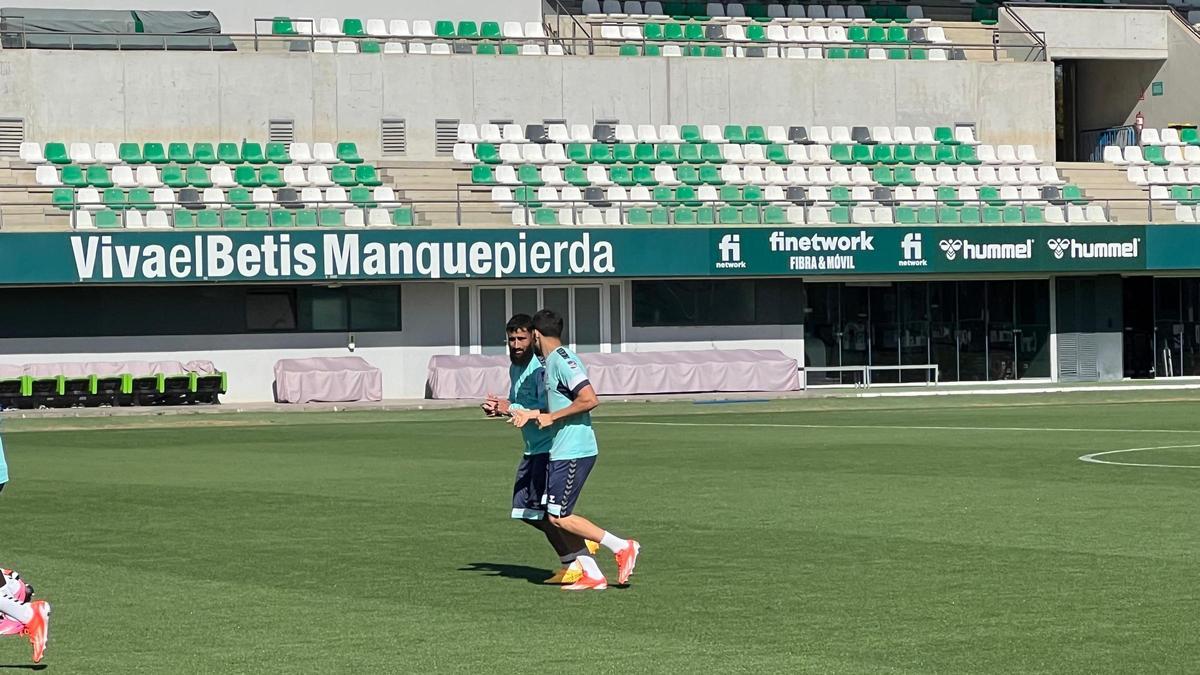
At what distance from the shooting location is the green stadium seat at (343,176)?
48.6 meters

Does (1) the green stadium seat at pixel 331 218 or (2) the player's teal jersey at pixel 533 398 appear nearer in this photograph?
(2) the player's teal jersey at pixel 533 398

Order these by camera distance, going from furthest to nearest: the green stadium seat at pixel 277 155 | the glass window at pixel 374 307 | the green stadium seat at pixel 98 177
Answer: the green stadium seat at pixel 277 155
the green stadium seat at pixel 98 177
the glass window at pixel 374 307

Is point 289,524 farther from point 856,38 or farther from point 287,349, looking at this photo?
point 856,38

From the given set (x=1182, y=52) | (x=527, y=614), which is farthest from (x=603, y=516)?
(x=1182, y=52)

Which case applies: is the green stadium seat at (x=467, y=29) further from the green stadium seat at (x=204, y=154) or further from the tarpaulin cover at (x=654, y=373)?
the tarpaulin cover at (x=654, y=373)

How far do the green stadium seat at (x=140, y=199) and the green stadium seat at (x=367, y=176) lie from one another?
5.46m

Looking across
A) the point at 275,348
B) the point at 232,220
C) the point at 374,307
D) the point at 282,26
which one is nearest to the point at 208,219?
the point at 232,220

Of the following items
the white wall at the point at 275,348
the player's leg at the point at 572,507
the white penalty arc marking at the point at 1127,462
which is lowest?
the white penalty arc marking at the point at 1127,462

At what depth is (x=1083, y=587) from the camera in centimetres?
1272

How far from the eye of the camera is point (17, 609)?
1033cm

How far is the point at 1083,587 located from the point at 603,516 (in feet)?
20.6

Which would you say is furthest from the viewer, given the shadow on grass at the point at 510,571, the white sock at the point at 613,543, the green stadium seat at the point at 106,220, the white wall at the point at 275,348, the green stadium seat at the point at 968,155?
the green stadium seat at the point at 968,155

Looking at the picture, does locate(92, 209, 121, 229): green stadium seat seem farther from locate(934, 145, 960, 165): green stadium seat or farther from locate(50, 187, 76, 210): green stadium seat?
locate(934, 145, 960, 165): green stadium seat

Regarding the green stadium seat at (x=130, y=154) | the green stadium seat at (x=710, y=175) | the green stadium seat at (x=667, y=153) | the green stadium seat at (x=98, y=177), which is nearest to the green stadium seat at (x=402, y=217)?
the green stadium seat at (x=98, y=177)
